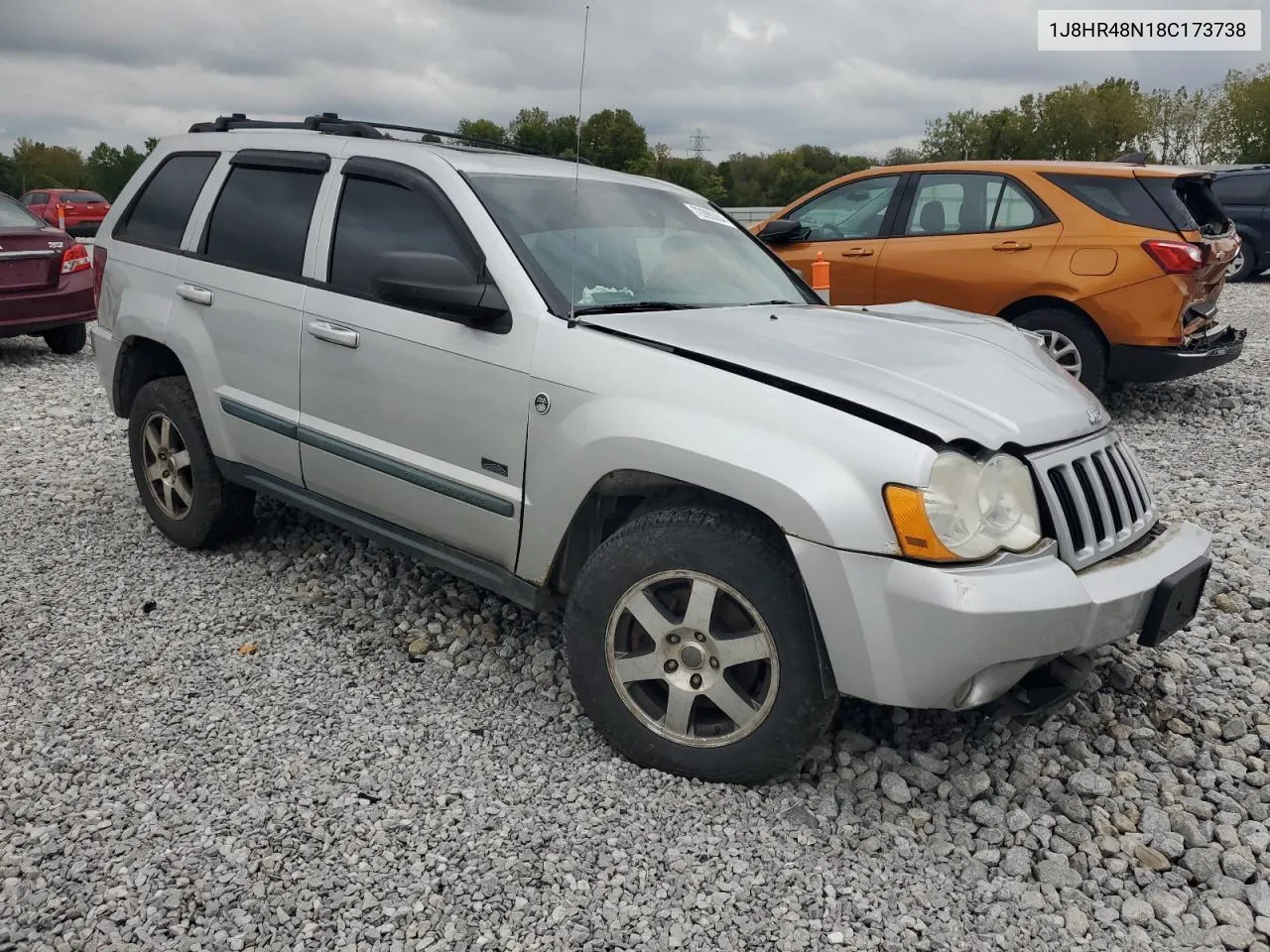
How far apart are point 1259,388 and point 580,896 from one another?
25.5 ft

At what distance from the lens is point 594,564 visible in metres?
2.99

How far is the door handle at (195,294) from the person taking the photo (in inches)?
165

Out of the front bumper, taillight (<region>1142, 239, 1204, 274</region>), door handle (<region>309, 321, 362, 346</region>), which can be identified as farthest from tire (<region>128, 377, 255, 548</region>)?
taillight (<region>1142, 239, 1204, 274</region>)

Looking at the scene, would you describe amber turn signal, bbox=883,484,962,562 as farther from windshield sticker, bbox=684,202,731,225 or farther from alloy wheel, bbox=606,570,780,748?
windshield sticker, bbox=684,202,731,225

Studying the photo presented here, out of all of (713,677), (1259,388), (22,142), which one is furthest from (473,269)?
(22,142)

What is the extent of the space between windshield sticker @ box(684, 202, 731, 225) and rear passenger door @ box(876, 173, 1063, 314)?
3.50 metres

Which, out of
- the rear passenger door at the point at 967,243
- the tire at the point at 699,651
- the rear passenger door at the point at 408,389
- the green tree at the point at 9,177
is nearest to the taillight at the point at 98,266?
the rear passenger door at the point at 408,389

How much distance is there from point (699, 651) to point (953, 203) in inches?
229

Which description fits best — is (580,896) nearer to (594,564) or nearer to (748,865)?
(748,865)

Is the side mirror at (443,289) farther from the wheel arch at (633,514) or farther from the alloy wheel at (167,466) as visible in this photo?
the alloy wheel at (167,466)

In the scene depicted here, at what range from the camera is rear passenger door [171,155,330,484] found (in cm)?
392

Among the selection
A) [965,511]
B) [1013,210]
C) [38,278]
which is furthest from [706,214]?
[38,278]

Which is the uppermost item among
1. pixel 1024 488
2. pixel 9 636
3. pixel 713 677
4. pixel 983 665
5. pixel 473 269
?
pixel 473 269

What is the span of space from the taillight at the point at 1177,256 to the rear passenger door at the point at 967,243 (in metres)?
0.66
